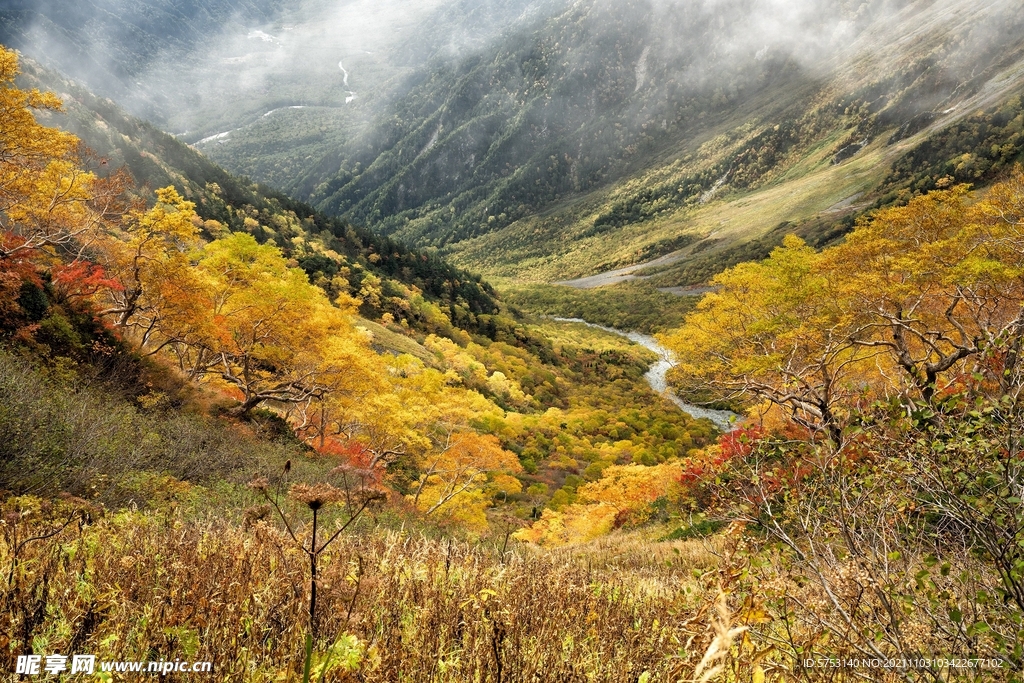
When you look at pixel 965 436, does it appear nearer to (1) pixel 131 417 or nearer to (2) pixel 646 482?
(1) pixel 131 417

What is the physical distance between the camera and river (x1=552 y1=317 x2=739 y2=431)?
132 ft

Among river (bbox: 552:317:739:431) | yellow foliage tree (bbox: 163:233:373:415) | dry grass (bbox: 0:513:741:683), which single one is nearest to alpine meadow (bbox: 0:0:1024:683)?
dry grass (bbox: 0:513:741:683)

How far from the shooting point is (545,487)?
79.0ft

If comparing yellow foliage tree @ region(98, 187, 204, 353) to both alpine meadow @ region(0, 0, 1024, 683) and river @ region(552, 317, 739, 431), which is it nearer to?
alpine meadow @ region(0, 0, 1024, 683)

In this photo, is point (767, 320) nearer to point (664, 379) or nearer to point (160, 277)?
point (160, 277)

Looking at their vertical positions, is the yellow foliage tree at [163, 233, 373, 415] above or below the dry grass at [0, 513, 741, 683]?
above

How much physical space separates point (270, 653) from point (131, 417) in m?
9.30

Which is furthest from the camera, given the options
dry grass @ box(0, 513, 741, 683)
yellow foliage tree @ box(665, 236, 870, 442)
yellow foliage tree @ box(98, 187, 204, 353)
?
yellow foliage tree @ box(665, 236, 870, 442)

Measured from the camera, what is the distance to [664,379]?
5462 centimetres


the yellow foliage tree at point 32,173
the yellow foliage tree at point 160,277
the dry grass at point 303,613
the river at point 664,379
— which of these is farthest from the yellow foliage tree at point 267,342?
the river at point 664,379

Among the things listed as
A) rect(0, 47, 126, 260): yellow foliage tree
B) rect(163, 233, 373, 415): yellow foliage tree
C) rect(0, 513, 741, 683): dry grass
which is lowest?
rect(0, 513, 741, 683): dry grass

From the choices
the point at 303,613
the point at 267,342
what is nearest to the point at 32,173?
the point at 267,342

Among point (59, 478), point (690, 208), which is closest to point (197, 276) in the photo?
point (59, 478)

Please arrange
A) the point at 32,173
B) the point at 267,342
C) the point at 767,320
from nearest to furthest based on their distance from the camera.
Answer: the point at 32,173, the point at 267,342, the point at 767,320
